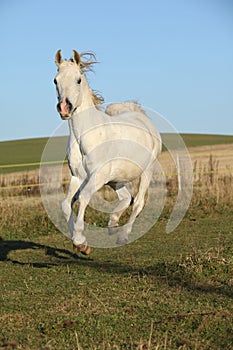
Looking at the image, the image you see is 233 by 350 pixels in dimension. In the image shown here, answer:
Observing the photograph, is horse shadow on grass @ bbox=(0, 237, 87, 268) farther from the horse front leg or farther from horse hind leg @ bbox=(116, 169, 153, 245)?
the horse front leg

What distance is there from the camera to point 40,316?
5781 mm

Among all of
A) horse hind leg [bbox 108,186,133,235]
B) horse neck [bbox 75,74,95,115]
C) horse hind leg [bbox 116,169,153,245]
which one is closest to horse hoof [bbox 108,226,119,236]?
horse hind leg [bbox 108,186,133,235]

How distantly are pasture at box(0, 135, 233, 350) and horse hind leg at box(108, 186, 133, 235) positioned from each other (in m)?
0.53

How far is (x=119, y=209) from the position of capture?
31.5 ft

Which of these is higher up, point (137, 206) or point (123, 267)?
point (137, 206)

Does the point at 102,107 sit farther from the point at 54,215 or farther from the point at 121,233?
the point at 54,215

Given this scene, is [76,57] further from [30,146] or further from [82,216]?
[30,146]

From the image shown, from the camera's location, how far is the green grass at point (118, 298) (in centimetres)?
498

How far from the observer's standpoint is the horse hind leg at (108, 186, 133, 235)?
30.5 feet

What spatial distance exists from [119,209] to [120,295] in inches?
129

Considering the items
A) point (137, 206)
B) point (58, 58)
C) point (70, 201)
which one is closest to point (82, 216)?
point (70, 201)

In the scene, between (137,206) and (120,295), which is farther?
(137,206)

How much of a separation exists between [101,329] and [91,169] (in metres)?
2.98

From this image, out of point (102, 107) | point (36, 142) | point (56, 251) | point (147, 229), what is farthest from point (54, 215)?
point (36, 142)
